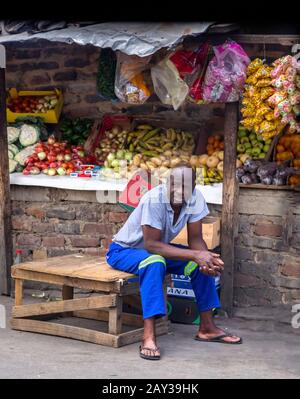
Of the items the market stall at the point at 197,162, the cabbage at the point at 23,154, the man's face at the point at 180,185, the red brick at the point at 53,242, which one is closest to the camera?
the man's face at the point at 180,185

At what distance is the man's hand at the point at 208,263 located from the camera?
565 cm

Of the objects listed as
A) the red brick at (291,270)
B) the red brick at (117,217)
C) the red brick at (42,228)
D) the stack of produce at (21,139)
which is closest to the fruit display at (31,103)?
the stack of produce at (21,139)

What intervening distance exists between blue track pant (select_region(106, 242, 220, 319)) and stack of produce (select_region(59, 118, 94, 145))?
2.48 m

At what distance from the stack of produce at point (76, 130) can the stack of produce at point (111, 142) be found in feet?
0.70

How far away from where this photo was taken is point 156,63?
679 centimetres

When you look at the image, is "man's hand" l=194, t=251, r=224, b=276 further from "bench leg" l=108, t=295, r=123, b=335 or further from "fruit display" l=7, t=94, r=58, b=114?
"fruit display" l=7, t=94, r=58, b=114

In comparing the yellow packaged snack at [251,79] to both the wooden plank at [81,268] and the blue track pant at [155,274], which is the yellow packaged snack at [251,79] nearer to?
the blue track pant at [155,274]

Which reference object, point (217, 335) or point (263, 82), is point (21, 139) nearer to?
point (263, 82)

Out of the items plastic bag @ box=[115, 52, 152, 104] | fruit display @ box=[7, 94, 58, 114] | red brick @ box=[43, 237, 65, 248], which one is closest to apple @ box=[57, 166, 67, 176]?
red brick @ box=[43, 237, 65, 248]

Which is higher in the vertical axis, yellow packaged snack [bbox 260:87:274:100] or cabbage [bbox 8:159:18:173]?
yellow packaged snack [bbox 260:87:274:100]

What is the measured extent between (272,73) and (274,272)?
1778 mm

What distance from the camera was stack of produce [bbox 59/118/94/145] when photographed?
8398 mm
